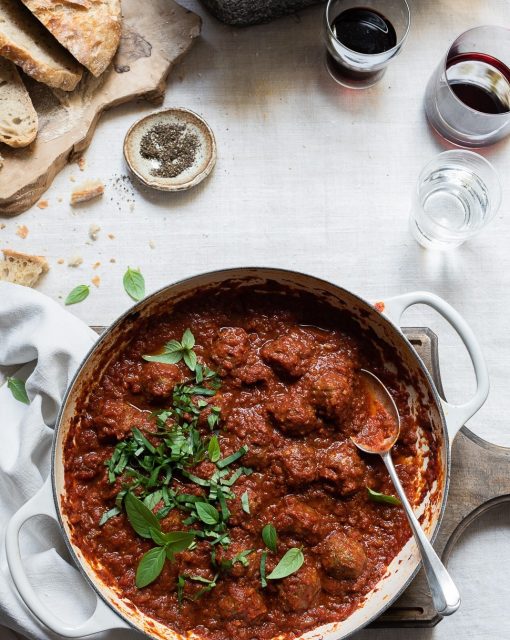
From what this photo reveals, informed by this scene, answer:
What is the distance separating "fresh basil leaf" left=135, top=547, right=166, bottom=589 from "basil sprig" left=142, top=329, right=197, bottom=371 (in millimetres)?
773

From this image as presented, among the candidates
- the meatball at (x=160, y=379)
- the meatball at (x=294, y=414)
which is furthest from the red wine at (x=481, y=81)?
the meatball at (x=160, y=379)

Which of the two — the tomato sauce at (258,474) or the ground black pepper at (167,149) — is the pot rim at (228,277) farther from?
the ground black pepper at (167,149)

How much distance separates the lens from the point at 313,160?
3.70 meters

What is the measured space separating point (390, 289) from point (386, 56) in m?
1.09

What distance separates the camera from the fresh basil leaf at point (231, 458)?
10.3 ft

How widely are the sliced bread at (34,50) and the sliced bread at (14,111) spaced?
10cm

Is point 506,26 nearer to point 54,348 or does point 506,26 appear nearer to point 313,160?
point 313,160

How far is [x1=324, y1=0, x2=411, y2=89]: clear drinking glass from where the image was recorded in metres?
3.57

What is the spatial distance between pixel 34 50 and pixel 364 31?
1573 mm

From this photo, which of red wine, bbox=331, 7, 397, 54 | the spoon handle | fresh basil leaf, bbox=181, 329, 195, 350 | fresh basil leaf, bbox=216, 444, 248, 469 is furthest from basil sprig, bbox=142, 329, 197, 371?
red wine, bbox=331, 7, 397, 54

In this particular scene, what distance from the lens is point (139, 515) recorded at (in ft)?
9.88

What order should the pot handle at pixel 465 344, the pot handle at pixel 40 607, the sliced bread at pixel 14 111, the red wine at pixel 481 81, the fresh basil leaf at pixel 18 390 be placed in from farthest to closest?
the red wine at pixel 481 81 < the sliced bread at pixel 14 111 < the fresh basil leaf at pixel 18 390 < the pot handle at pixel 465 344 < the pot handle at pixel 40 607

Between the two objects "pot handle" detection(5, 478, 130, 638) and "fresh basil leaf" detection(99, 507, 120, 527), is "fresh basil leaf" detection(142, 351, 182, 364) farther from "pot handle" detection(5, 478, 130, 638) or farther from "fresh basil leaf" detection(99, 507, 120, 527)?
"pot handle" detection(5, 478, 130, 638)

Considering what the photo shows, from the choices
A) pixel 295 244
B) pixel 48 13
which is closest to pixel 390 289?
pixel 295 244
